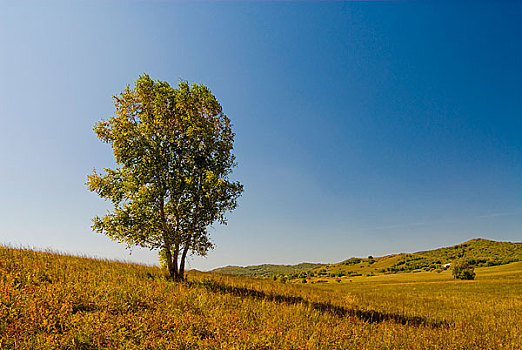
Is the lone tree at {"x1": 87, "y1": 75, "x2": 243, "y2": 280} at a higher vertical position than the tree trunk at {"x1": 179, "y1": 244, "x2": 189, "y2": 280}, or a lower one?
higher

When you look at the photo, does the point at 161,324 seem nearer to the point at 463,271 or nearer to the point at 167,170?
the point at 167,170

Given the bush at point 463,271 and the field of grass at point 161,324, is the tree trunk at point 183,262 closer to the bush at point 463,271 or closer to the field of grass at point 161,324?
the field of grass at point 161,324

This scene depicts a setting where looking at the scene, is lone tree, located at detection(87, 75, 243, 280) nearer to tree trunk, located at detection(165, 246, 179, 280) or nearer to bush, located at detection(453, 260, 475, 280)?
tree trunk, located at detection(165, 246, 179, 280)

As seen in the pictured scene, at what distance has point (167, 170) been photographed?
14.1 meters

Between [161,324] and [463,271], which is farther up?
[161,324]

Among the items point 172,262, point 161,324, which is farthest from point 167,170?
point 161,324

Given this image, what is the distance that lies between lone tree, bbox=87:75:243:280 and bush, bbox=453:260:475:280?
37.6 m

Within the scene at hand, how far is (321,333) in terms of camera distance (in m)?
6.80

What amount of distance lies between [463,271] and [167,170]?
136ft

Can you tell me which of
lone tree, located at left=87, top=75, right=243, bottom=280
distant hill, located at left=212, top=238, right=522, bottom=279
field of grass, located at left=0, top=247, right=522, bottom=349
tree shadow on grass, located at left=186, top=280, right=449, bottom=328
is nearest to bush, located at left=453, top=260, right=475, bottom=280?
distant hill, located at left=212, top=238, right=522, bottom=279

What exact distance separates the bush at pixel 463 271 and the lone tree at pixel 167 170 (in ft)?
123

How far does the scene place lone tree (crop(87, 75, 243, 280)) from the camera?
13289mm

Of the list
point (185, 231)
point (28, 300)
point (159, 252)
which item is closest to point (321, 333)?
point (28, 300)

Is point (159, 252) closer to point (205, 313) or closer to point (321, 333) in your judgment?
point (205, 313)
